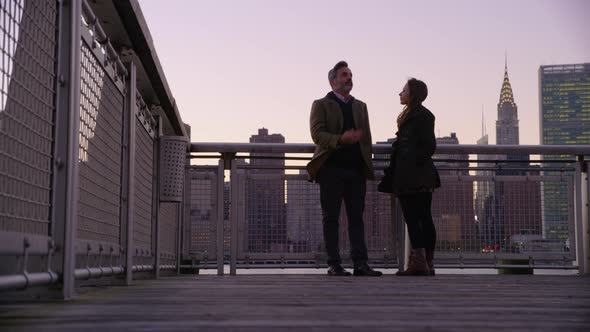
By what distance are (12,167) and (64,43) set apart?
2.29 feet

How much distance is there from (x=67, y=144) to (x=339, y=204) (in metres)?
3.57

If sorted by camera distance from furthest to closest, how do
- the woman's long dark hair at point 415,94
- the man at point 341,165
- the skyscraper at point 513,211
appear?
the skyscraper at point 513,211 < the woman's long dark hair at point 415,94 < the man at point 341,165

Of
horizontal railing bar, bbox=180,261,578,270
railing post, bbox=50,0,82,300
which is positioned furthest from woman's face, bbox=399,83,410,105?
railing post, bbox=50,0,82,300

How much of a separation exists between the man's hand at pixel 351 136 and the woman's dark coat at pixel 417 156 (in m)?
0.54

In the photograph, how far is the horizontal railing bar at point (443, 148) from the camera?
7.20 m

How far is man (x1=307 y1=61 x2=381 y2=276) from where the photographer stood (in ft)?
20.8

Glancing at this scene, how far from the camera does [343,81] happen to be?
21.1 ft

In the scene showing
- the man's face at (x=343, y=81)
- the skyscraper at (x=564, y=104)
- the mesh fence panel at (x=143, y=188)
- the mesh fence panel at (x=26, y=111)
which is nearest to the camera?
the mesh fence panel at (x=26, y=111)

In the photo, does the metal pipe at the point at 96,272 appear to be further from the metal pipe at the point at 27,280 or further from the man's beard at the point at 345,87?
the man's beard at the point at 345,87

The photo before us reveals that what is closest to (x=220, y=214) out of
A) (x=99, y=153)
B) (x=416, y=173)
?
(x=416, y=173)

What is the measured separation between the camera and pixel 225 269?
704cm

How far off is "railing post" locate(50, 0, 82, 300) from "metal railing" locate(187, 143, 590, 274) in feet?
13.2

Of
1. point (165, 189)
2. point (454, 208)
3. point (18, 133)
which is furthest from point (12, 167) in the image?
point (454, 208)

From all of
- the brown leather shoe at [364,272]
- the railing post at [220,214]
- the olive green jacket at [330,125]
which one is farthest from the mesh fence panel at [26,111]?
the railing post at [220,214]
